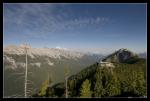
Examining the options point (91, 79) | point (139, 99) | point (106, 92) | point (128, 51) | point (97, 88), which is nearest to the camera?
point (139, 99)

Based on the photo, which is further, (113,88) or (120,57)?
(120,57)

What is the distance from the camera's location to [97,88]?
4491cm

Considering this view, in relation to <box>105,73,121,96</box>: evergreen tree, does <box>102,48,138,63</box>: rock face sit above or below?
above

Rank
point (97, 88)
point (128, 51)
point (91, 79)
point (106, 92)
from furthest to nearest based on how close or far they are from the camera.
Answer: point (128, 51)
point (91, 79)
point (97, 88)
point (106, 92)

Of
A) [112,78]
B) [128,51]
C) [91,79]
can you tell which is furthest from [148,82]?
[128,51]

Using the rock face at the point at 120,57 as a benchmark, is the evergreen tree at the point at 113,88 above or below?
below

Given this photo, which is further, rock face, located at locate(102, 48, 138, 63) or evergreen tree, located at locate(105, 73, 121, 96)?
rock face, located at locate(102, 48, 138, 63)

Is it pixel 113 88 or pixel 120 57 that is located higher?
pixel 120 57

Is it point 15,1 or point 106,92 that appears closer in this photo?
point 15,1

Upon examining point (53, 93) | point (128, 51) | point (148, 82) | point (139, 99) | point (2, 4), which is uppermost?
point (128, 51)

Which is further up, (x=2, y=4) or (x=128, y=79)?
(x=2, y=4)

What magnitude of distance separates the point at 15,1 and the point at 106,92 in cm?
3609

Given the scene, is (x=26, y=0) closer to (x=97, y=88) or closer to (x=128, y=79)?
(x=97, y=88)

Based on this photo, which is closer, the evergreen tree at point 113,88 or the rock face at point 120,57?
the evergreen tree at point 113,88
